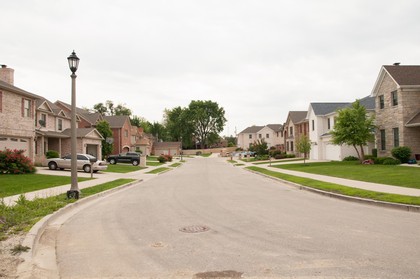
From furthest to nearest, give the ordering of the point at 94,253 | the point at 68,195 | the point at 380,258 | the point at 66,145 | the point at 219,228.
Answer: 1. the point at 66,145
2. the point at 68,195
3. the point at 219,228
4. the point at 94,253
5. the point at 380,258

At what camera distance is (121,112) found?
103812 mm

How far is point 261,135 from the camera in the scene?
9869 cm

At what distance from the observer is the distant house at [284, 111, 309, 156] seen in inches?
2137

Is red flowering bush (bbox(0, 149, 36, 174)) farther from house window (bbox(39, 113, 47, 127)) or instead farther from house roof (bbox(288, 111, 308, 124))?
house roof (bbox(288, 111, 308, 124))

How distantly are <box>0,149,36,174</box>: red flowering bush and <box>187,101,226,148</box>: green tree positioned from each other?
8644 centimetres

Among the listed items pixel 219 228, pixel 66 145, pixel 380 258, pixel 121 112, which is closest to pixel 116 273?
pixel 219 228

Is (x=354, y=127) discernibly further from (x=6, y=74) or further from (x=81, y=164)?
(x=6, y=74)

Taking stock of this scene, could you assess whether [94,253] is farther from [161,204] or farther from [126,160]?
[126,160]

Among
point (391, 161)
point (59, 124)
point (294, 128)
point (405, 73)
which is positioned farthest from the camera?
point (294, 128)

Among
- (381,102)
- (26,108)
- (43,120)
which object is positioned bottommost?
(43,120)

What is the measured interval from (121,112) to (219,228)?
Answer: 327 feet

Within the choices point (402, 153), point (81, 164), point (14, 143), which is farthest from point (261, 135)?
point (14, 143)

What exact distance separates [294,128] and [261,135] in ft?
136

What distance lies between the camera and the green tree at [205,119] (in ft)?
367
